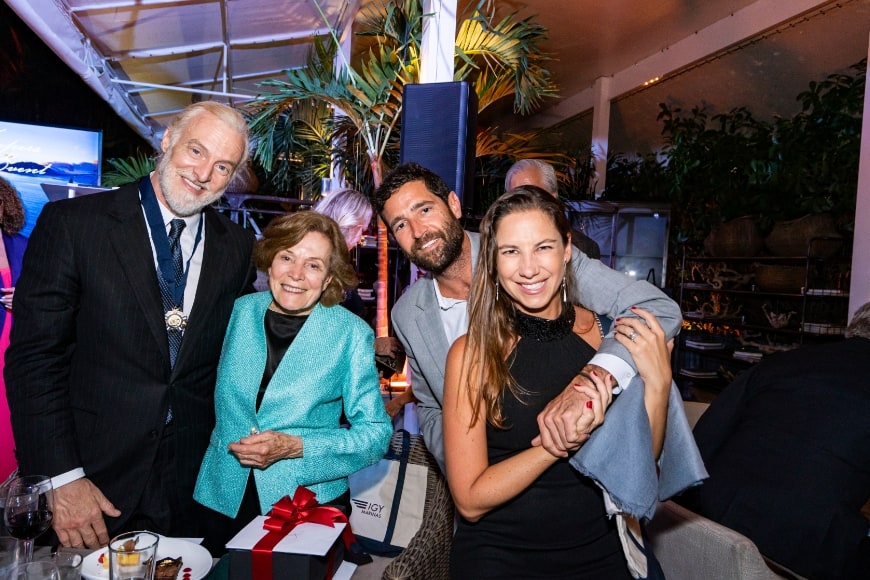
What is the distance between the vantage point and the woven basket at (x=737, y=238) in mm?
Result: 7387

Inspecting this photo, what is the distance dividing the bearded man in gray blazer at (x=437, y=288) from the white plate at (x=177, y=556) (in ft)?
2.36

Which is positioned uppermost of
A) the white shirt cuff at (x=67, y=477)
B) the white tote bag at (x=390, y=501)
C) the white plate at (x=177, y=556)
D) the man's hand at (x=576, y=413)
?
the man's hand at (x=576, y=413)

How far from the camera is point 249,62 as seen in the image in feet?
28.4

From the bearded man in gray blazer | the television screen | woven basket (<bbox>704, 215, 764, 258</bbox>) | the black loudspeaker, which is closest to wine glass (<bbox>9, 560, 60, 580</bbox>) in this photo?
the bearded man in gray blazer

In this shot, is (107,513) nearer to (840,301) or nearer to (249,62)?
(840,301)

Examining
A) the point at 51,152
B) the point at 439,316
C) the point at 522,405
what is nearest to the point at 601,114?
the point at 51,152

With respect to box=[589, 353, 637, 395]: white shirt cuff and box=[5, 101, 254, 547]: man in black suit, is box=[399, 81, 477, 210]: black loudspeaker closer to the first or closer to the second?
box=[5, 101, 254, 547]: man in black suit

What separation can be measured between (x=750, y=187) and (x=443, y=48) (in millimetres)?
5639

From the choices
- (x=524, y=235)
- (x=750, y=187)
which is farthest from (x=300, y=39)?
(x=524, y=235)

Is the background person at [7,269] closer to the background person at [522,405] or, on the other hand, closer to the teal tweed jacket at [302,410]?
the teal tweed jacket at [302,410]

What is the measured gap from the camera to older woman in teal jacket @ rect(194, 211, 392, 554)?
1.75 m

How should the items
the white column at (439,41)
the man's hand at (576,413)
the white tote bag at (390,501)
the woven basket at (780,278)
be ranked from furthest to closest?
the woven basket at (780,278), the white column at (439,41), the white tote bag at (390,501), the man's hand at (576,413)

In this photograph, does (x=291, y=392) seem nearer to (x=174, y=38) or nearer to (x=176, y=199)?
(x=176, y=199)

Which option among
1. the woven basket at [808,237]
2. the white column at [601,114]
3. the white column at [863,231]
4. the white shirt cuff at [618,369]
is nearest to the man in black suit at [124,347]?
the white shirt cuff at [618,369]
